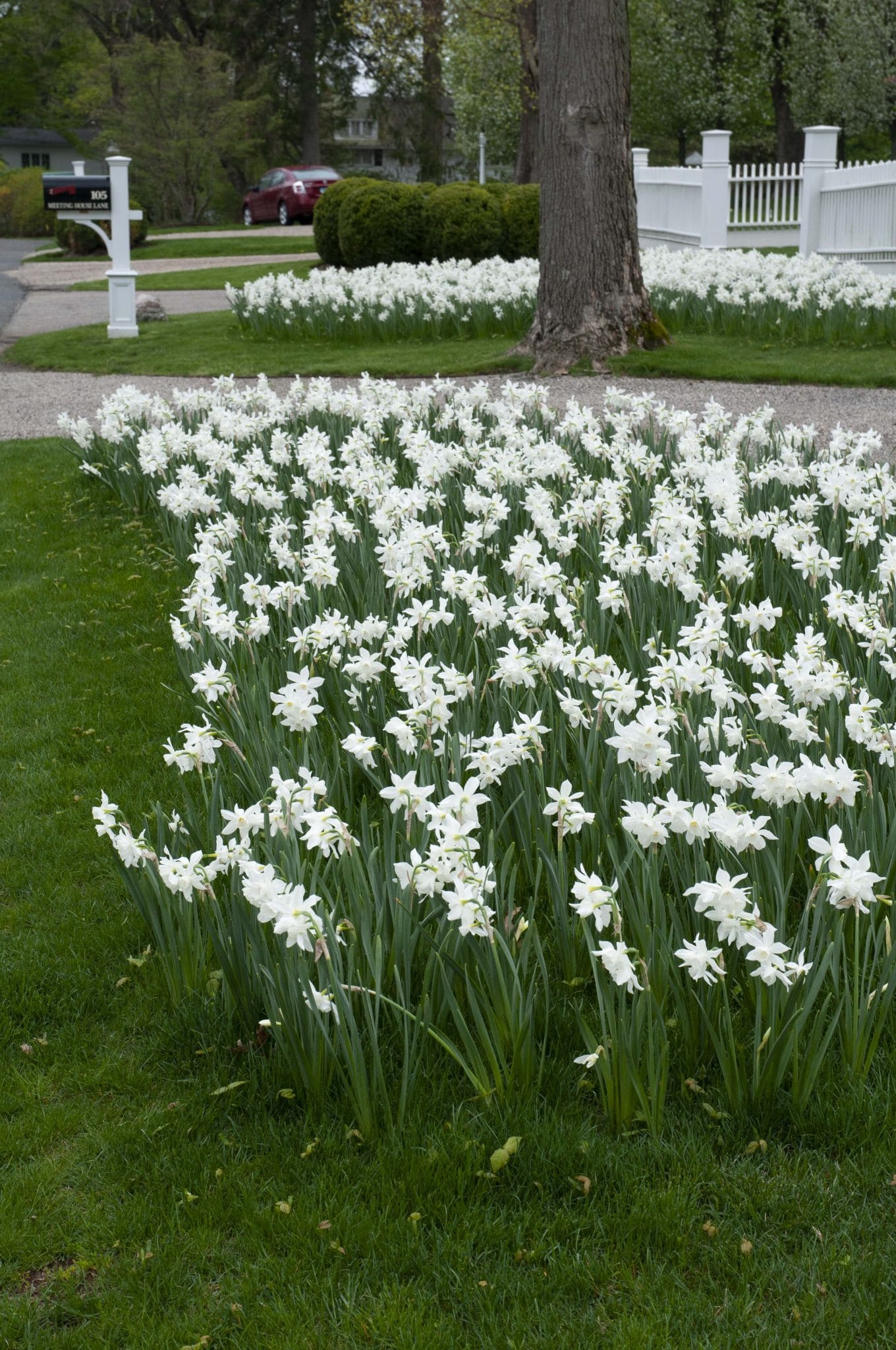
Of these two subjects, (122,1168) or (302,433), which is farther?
(302,433)

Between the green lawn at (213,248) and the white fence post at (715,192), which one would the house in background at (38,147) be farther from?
the white fence post at (715,192)

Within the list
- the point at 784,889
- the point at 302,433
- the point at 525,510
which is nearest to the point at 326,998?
the point at 784,889

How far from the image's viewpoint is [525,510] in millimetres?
5523

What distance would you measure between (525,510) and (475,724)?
231cm

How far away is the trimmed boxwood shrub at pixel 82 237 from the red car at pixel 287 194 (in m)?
5.90

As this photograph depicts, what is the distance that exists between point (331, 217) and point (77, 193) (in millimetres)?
5702

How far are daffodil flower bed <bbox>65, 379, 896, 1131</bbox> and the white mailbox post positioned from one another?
11.1m

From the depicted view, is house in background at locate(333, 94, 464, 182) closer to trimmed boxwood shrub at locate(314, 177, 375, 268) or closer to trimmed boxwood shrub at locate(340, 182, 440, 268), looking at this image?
trimmed boxwood shrub at locate(314, 177, 375, 268)

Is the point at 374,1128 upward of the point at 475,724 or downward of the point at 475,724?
downward

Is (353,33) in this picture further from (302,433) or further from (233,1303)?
(233,1303)

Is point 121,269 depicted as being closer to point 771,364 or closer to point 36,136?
point 771,364

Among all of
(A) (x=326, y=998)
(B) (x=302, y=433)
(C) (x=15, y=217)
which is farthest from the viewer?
(C) (x=15, y=217)

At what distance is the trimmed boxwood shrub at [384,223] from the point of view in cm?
1928

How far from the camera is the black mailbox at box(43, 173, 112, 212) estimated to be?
15484 mm
